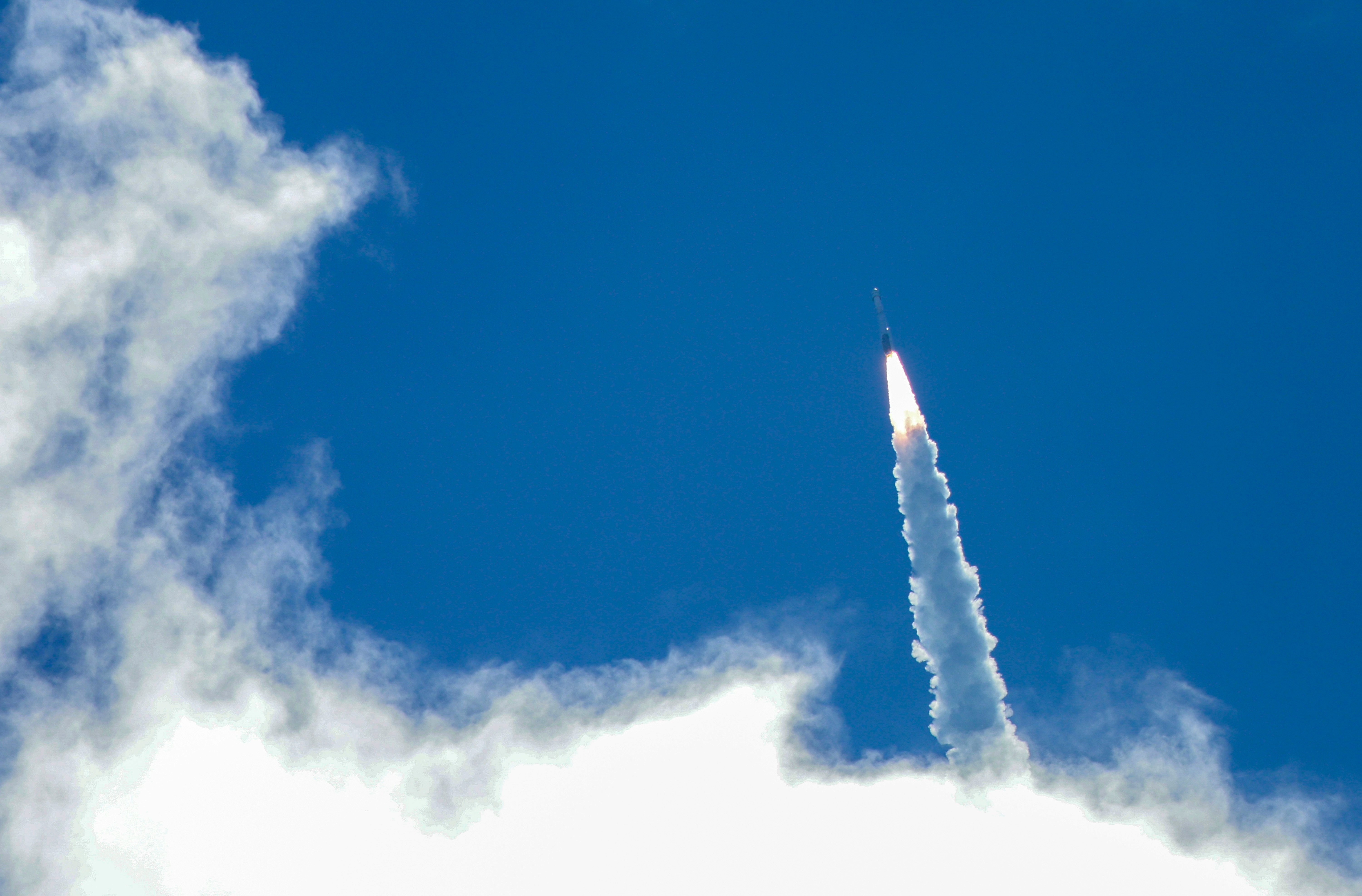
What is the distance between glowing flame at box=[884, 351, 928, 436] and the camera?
360 ft

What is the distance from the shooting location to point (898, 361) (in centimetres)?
10881

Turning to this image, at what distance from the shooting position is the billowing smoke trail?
10856 cm

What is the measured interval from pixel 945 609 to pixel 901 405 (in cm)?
1782

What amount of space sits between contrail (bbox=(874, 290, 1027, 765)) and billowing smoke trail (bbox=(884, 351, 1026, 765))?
2.3 inches

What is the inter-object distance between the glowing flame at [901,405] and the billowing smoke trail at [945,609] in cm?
6

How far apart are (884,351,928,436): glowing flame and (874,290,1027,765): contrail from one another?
2.8 inches

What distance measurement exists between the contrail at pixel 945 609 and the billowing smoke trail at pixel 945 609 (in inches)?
2.3

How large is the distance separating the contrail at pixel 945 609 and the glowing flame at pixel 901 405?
71 mm

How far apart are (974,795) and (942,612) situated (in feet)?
63.5

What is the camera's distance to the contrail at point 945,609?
356ft

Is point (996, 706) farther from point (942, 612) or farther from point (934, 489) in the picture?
point (934, 489)

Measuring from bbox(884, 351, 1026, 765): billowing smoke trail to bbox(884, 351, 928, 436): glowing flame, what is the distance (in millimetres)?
62

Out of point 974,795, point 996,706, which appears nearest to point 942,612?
point 996,706

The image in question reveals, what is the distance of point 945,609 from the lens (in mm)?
110188
